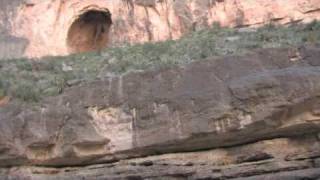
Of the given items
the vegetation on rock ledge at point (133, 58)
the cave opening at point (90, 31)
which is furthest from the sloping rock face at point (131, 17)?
the vegetation on rock ledge at point (133, 58)

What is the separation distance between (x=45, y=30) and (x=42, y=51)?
0.81 metres

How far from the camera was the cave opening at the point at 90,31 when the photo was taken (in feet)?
68.7

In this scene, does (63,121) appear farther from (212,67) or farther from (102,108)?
(212,67)

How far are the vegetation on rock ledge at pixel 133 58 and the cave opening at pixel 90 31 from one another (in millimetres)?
4223

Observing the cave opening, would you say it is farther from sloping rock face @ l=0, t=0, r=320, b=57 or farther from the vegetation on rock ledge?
the vegetation on rock ledge

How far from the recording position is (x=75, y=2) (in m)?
20.6

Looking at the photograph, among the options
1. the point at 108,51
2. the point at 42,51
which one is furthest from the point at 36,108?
the point at 42,51

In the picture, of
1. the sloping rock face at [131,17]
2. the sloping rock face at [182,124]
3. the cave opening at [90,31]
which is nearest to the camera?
the sloping rock face at [182,124]

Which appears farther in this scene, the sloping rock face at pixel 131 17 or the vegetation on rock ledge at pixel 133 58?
the sloping rock face at pixel 131 17

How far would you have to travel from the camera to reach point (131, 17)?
19.2 meters

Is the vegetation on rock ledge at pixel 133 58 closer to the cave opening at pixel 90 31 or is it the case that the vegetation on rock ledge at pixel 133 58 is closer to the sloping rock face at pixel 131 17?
the sloping rock face at pixel 131 17

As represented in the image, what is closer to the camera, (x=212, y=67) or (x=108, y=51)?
(x=212, y=67)

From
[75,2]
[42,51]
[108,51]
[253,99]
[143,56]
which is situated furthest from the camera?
[75,2]

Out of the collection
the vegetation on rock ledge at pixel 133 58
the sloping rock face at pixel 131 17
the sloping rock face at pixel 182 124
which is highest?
the sloping rock face at pixel 131 17
